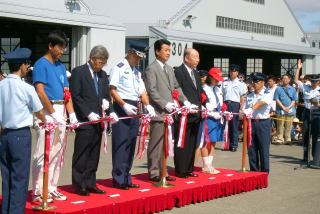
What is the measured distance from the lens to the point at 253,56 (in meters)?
36.9

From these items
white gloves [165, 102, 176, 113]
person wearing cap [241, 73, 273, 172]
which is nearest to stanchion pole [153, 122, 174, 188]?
white gloves [165, 102, 176, 113]

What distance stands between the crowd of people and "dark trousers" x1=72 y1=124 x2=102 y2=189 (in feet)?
0.04

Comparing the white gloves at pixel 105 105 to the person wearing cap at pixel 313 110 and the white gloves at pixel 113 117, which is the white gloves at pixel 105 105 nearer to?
the white gloves at pixel 113 117

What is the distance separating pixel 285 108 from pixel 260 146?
646 cm

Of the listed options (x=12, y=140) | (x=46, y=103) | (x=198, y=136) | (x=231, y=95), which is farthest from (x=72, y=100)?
(x=231, y=95)

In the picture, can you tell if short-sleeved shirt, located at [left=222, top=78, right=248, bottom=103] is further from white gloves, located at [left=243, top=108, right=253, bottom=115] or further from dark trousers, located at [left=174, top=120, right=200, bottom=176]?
dark trousers, located at [left=174, top=120, right=200, bottom=176]

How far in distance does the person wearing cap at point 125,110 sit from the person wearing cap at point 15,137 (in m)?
1.68

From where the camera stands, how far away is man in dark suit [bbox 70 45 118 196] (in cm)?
675

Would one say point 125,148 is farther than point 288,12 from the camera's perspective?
No

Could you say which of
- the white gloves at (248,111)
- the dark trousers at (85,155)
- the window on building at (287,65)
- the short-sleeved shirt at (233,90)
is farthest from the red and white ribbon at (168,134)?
the window on building at (287,65)

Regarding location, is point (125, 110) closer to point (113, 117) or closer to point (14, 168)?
point (113, 117)

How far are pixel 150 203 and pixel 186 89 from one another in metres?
2.25

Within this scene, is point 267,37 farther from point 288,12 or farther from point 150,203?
point 150,203

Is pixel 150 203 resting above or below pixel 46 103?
below
